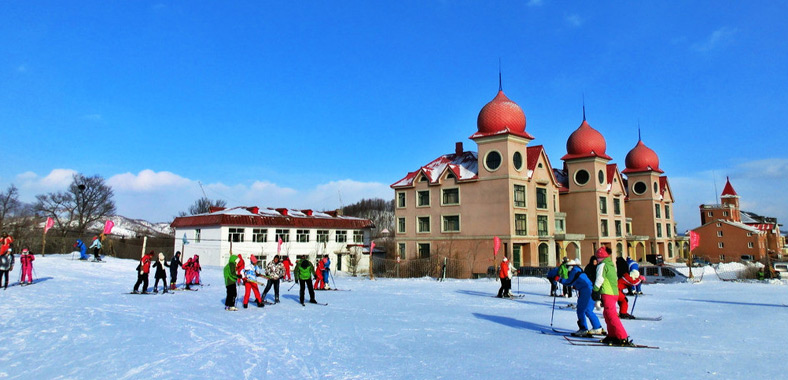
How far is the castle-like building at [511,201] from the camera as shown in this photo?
3859 cm

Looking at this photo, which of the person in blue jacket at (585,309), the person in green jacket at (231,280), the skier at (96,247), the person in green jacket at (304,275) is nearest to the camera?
the person in blue jacket at (585,309)

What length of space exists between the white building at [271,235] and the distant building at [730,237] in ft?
152

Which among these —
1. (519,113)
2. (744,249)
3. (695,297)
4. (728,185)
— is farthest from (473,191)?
(728,185)

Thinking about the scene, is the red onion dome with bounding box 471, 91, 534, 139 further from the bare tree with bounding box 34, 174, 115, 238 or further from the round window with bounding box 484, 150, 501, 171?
the bare tree with bounding box 34, 174, 115, 238

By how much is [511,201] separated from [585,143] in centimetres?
1258

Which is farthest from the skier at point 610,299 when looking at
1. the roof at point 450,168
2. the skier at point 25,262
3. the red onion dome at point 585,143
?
the red onion dome at point 585,143

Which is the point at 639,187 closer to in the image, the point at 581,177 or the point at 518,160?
the point at 581,177

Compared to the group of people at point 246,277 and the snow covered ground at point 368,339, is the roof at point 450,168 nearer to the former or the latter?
the snow covered ground at point 368,339

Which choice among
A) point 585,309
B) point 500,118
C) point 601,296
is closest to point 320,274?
point 585,309

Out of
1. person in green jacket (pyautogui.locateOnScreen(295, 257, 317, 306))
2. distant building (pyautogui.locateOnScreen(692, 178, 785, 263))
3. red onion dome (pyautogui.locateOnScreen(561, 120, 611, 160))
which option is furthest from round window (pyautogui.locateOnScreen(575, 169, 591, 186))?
person in green jacket (pyautogui.locateOnScreen(295, 257, 317, 306))

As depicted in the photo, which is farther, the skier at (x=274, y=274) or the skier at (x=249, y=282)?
the skier at (x=274, y=274)

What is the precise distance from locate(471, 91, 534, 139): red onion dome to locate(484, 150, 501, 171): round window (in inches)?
64.8

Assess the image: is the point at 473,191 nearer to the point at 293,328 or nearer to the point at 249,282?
the point at 249,282

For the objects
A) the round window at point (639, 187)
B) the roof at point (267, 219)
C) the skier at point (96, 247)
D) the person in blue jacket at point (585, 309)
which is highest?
the round window at point (639, 187)
